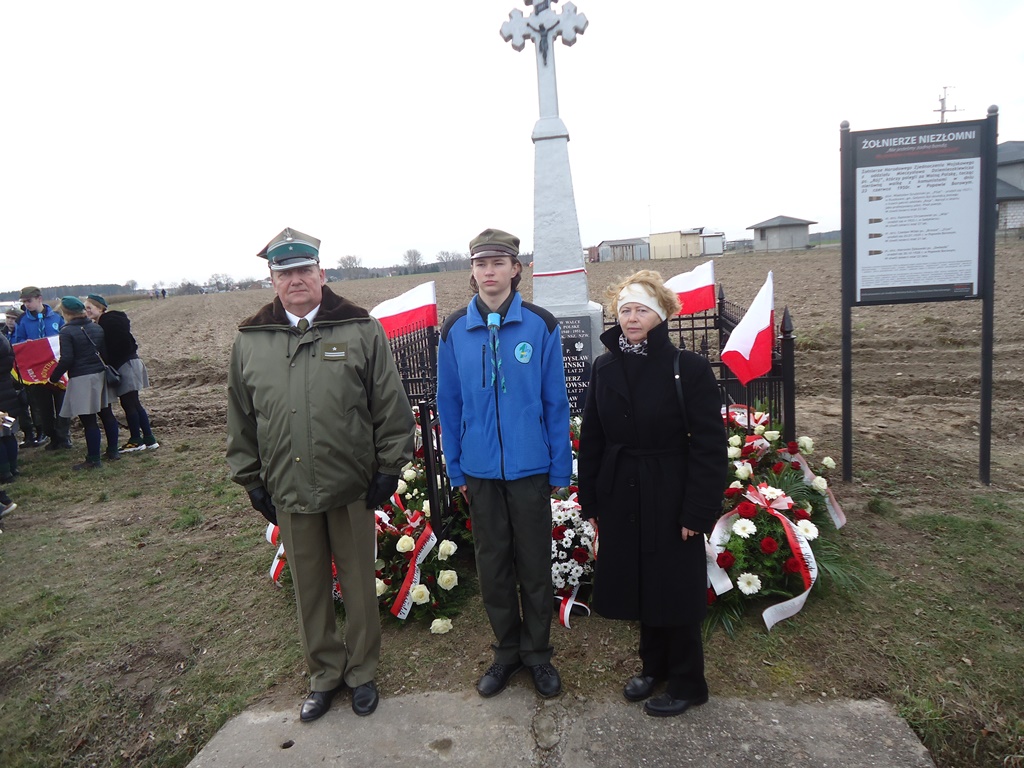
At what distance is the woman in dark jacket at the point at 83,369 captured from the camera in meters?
6.48

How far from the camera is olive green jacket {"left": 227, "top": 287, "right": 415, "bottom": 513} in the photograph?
252 cm

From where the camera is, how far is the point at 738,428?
447 centimetres

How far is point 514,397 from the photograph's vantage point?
8.66 feet

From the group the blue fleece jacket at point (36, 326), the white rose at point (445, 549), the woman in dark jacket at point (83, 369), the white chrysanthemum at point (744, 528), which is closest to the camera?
the white chrysanthemum at point (744, 528)

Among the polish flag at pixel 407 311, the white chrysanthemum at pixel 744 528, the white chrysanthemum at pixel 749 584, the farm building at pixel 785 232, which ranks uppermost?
the farm building at pixel 785 232

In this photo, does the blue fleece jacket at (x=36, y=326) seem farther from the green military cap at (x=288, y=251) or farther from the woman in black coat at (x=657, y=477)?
the woman in black coat at (x=657, y=477)

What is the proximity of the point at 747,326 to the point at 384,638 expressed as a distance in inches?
109

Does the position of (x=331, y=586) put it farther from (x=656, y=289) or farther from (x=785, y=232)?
(x=785, y=232)

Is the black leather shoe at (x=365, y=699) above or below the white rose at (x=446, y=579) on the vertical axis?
below

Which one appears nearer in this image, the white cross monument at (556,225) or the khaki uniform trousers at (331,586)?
the khaki uniform trousers at (331,586)

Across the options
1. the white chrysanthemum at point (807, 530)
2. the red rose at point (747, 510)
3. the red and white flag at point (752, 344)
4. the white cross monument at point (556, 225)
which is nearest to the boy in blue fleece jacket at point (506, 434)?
the red rose at point (747, 510)

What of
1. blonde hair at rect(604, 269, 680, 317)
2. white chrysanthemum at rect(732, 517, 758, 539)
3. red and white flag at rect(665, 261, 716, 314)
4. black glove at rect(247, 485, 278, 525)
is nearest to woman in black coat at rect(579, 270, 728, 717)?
blonde hair at rect(604, 269, 680, 317)

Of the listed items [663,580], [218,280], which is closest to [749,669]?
[663,580]

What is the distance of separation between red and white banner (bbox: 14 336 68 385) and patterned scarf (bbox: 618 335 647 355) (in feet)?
23.8
